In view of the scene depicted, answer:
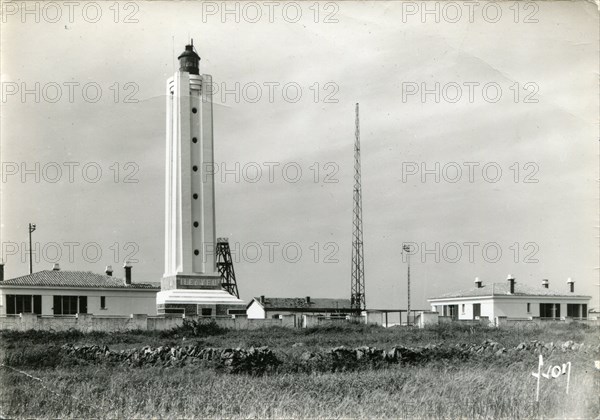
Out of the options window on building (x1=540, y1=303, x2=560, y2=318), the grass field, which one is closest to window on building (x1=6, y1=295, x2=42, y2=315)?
the grass field

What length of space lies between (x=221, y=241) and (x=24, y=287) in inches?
1062

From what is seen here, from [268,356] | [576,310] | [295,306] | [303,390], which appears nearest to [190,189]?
[295,306]

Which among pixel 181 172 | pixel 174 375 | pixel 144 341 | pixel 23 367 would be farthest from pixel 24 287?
pixel 174 375

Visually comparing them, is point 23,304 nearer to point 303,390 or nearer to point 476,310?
point 476,310

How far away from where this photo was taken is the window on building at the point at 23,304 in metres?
46.0

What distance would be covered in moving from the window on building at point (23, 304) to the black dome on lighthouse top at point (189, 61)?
680 inches

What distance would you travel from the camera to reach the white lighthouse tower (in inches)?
1921

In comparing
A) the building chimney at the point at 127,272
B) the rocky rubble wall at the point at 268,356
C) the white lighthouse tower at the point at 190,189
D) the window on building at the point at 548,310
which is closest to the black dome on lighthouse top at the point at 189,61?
the white lighthouse tower at the point at 190,189

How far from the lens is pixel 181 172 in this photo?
48.8m

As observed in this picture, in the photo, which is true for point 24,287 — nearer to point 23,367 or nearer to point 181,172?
point 181,172

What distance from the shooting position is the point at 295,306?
65688 millimetres

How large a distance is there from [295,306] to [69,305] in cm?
2327

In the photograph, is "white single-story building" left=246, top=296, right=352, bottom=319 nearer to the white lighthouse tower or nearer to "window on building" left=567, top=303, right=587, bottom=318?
the white lighthouse tower

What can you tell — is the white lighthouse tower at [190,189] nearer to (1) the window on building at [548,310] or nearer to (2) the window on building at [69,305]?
(2) the window on building at [69,305]
